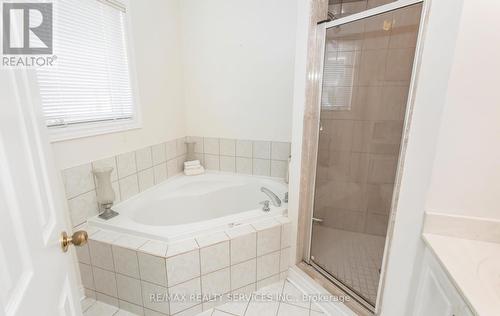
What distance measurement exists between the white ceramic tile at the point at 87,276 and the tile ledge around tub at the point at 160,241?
9.3 inches

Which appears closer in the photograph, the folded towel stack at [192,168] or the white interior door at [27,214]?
the white interior door at [27,214]

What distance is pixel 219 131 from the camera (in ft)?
8.55

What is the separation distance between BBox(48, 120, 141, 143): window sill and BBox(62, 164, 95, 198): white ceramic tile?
202 millimetres

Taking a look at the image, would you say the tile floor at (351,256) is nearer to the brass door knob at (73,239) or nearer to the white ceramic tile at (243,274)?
the white ceramic tile at (243,274)

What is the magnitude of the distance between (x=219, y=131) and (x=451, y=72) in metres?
2.00

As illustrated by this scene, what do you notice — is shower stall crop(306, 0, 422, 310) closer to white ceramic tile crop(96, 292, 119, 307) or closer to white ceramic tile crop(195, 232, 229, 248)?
white ceramic tile crop(195, 232, 229, 248)

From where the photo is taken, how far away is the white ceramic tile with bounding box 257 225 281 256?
5.48 feet

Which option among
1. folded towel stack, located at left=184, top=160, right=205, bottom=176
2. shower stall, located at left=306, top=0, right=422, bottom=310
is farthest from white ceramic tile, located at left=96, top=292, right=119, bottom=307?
shower stall, located at left=306, top=0, right=422, bottom=310

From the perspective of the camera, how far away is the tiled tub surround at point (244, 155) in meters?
2.47

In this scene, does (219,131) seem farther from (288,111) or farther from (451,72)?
(451,72)

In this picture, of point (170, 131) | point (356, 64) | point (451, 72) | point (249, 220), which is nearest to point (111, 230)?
point (249, 220)

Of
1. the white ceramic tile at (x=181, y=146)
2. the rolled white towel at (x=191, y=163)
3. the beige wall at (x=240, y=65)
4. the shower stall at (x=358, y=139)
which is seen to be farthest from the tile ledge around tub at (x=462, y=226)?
the white ceramic tile at (x=181, y=146)

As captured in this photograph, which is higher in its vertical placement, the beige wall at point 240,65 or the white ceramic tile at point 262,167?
the beige wall at point 240,65

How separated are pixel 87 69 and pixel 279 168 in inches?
69.6
